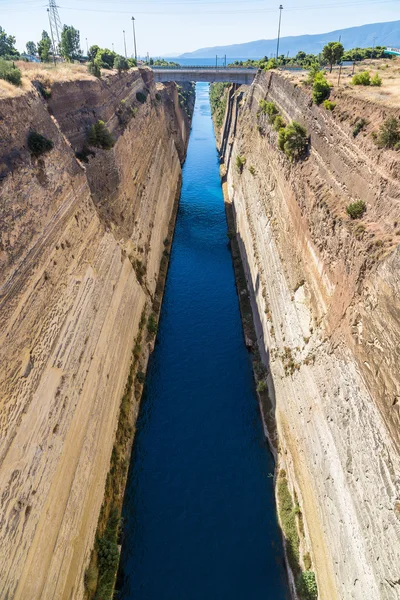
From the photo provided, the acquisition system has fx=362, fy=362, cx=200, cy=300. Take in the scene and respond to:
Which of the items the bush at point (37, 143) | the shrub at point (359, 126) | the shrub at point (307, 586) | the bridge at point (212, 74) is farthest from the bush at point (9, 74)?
the bridge at point (212, 74)

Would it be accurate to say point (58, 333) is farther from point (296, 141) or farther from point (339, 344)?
point (296, 141)

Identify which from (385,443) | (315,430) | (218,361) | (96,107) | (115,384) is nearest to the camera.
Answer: (385,443)

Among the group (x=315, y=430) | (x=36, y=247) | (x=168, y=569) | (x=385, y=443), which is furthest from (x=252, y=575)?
(x=36, y=247)

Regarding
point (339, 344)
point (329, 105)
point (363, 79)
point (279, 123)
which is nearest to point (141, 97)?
point (279, 123)

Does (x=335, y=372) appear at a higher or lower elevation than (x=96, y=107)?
lower

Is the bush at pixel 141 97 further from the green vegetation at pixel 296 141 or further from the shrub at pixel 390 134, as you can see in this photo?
the shrub at pixel 390 134

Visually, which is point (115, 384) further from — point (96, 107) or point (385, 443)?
point (96, 107)
